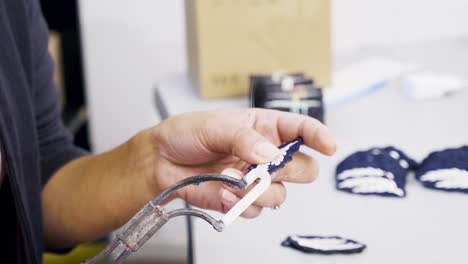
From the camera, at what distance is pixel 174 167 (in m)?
0.67

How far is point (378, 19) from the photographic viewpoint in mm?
1735

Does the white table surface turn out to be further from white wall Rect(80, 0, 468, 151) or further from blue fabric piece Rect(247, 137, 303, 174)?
white wall Rect(80, 0, 468, 151)

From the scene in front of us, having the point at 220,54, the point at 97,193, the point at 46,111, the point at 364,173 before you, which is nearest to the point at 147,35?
the point at 220,54

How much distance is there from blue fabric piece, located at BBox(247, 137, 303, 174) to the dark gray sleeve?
0.40 meters

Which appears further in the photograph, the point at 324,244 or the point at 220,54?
the point at 220,54

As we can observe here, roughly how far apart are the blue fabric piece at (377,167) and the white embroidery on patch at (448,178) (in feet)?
0.11

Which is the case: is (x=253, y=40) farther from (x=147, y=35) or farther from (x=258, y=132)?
(x=147, y=35)

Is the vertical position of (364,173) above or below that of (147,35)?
below

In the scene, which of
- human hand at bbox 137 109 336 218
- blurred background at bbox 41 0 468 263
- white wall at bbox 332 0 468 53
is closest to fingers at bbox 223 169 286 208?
human hand at bbox 137 109 336 218

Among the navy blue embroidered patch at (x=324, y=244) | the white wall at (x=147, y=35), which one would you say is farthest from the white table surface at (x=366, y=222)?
the white wall at (x=147, y=35)

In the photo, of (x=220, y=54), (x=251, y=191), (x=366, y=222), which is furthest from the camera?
(x=220, y=54)

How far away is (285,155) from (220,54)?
0.51 m

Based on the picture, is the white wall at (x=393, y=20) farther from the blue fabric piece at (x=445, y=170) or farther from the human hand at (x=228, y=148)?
the human hand at (x=228, y=148)

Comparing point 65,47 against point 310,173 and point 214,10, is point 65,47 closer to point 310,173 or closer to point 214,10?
point 214,10
